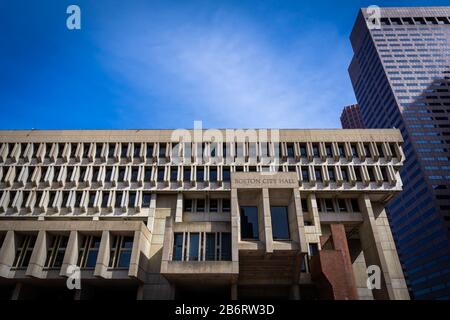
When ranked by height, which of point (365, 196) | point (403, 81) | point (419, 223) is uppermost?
point (403, 81)

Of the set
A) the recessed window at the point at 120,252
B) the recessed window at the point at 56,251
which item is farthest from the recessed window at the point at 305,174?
the recessed window at the point at 56,251

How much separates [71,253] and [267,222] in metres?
20.6

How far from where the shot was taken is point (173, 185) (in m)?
40.4

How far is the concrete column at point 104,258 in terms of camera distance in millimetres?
29375

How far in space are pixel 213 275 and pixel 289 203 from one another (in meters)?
11.4

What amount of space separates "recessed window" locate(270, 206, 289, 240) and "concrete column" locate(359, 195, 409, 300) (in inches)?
504

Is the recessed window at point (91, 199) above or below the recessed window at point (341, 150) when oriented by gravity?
below

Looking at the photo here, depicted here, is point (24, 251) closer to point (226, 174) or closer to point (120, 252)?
point (120, 252)

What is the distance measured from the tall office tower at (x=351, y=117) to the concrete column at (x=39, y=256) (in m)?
174

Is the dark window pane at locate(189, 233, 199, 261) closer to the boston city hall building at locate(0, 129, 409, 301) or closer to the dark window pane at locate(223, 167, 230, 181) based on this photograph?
the boston city hall building at locate(0, 129, 409, 301)

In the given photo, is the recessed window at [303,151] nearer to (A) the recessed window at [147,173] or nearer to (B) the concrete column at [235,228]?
(B) the concrete column at [235,228]

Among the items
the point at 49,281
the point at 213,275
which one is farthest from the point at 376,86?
the point at 49,281

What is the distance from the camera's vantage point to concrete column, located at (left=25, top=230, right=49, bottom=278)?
29.5m

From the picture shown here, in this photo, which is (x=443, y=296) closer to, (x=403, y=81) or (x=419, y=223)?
(x=419, y=223)
